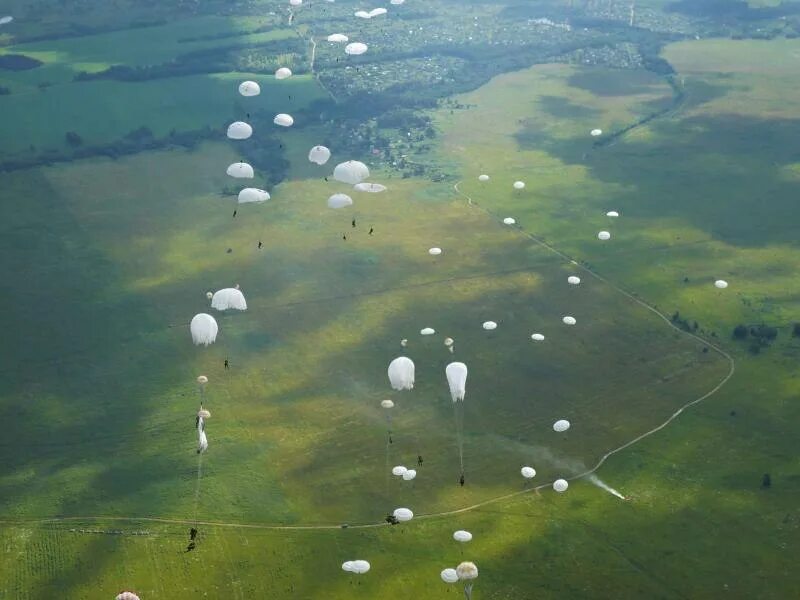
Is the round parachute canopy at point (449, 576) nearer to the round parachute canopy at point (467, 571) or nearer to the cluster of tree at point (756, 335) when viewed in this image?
the round parachute canopy at point (467, 571)

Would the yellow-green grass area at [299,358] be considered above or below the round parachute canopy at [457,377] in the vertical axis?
below

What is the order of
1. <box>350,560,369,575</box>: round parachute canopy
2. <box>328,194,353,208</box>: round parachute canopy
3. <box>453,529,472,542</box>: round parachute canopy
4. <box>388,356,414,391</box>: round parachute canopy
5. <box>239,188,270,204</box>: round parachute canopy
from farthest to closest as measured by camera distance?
<box>239,188,270,204</box>: round parachute canopy
<box>328,194,353,208</box>: round parachute canopy
<box>388,356,414,391</box>: round parachute canopy
<box>453,529,472,542</box>: round parachute canopy
<box>350,560,369,575</box>: round parachute canopy

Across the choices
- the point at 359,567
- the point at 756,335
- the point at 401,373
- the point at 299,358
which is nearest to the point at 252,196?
the point at 299,358

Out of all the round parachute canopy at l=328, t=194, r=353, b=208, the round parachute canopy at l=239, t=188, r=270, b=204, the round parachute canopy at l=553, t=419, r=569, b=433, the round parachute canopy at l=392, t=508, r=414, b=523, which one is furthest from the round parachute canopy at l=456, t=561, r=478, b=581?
the round parachute canopy at l=239, t=188, r=270, b=204

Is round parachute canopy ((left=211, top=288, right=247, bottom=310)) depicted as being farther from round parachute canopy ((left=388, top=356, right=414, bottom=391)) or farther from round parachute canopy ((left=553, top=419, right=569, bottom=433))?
round parachute canopy ((left=553, top=419, right=569, bottom=433))

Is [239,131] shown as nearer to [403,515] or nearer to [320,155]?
[320,155]

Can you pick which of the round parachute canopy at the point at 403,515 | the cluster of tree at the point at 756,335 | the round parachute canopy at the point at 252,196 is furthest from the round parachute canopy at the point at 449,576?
the round parachute canopy at the point at 252,196
